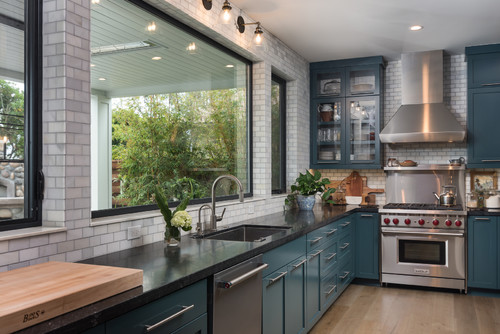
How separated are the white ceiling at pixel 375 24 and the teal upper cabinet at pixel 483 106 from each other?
0.64 feet

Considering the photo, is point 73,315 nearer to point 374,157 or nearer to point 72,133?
point 72,133

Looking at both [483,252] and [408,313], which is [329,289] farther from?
[483,252]

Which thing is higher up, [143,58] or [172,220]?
[143,58]

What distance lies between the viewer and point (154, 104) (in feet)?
10.1

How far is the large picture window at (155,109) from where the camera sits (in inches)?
102

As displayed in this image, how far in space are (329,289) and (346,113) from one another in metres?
2.42

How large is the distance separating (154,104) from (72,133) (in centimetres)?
101

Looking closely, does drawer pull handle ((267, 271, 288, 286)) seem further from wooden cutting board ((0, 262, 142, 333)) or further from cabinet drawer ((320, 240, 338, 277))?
wooden cutting board ((0, 262, 142, 333))

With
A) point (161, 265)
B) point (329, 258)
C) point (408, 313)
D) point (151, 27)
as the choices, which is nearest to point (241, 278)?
point (161, 265)

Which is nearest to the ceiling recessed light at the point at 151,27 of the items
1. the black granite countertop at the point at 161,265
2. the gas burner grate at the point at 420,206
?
the black granite countertop at the point at 161,265

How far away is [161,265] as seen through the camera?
2070 millimetres

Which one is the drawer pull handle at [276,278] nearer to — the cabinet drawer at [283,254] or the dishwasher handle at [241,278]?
the cabinet drawer at [283,254]

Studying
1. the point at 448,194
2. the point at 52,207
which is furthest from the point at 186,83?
the point at 448,194

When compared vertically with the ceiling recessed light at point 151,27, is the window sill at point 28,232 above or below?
below
